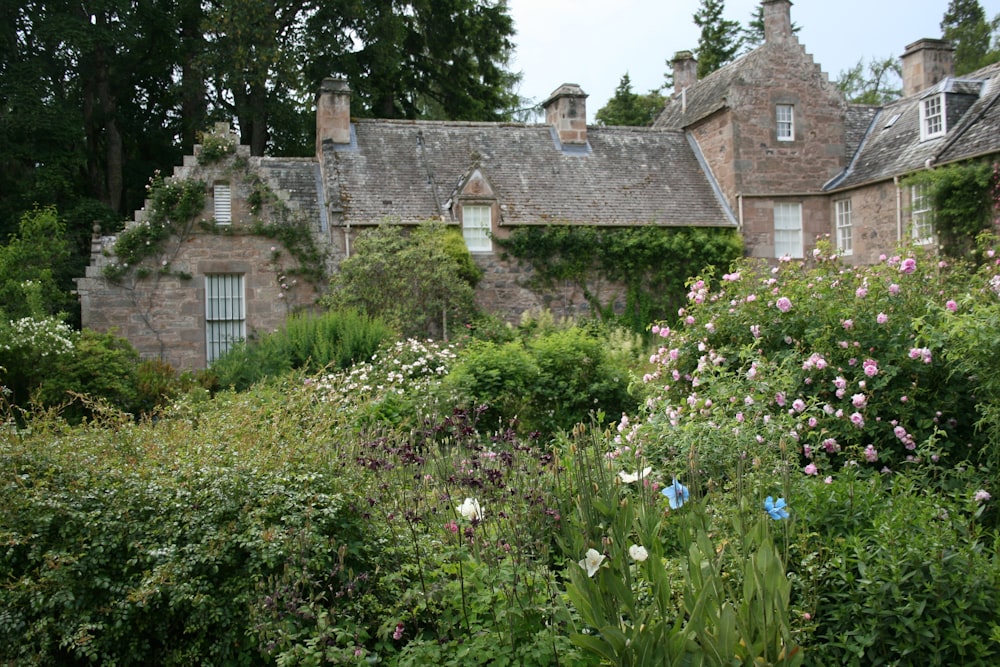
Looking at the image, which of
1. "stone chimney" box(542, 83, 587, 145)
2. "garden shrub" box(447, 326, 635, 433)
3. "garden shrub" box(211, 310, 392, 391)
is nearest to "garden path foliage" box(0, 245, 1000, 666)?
"garden shrub" box(447, 326, 635, 433)

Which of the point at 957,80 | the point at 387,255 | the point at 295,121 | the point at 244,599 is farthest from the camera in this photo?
the point at 295,121

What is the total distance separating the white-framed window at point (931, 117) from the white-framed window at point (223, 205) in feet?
53.5

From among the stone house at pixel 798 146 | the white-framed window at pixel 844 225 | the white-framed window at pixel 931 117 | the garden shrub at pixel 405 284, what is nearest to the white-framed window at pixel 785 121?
the stone house at pixel 798 146

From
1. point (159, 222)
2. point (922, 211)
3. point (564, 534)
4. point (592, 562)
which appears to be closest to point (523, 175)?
point (159, 222)

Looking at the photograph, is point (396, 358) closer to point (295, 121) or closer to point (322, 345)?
Answer: point (322, 345)

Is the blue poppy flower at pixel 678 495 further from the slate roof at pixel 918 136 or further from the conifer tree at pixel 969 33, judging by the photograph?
the conifer tree at pixel 969 33

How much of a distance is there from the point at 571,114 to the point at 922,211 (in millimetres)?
9100

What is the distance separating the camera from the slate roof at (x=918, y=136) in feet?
62.6

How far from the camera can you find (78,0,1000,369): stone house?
61.9ft

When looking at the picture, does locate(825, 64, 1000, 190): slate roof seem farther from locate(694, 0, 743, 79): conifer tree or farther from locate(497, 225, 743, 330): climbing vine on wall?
locate(694, 0, 743, 79): conifer tree

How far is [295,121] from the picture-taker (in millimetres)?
26984

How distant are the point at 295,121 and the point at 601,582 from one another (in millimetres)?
25707

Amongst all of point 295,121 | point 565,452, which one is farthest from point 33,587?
point 295,121

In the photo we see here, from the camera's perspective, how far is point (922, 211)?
2002cm
